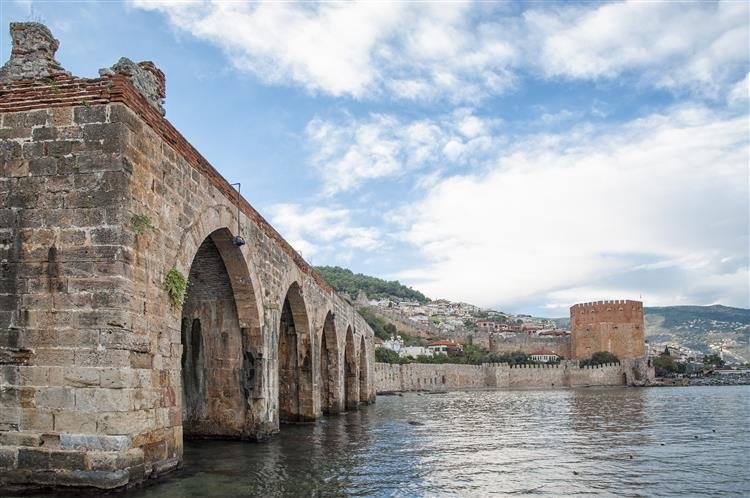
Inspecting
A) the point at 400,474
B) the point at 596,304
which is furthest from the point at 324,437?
the point at 596,304

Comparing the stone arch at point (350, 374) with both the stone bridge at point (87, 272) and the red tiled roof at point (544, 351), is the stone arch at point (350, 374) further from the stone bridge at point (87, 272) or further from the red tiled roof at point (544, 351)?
the red tiled roof at point (544, 351)

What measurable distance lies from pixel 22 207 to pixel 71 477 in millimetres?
2873

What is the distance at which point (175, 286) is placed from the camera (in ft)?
27.0

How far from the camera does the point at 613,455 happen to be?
11.2m

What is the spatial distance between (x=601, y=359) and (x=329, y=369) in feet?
182

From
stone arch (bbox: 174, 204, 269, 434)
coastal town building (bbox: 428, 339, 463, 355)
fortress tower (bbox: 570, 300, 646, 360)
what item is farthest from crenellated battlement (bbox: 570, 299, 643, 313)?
stone arch (bbox: 174, 204, 269, 434)

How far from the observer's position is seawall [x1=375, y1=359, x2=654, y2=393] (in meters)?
62.2

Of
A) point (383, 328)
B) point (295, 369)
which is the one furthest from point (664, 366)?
point (295, 369)

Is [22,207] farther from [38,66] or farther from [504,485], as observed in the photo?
[504,485]

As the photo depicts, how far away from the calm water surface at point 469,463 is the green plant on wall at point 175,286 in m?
2.06

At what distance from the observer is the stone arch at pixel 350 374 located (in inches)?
1013

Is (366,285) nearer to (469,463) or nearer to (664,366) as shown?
(664,366)

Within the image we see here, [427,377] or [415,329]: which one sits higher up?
[415,329]

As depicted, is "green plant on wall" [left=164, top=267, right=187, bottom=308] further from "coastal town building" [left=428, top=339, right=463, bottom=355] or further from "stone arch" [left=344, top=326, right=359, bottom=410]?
"coastal town building" [left=428, top=339, right=463, bottom=355]
